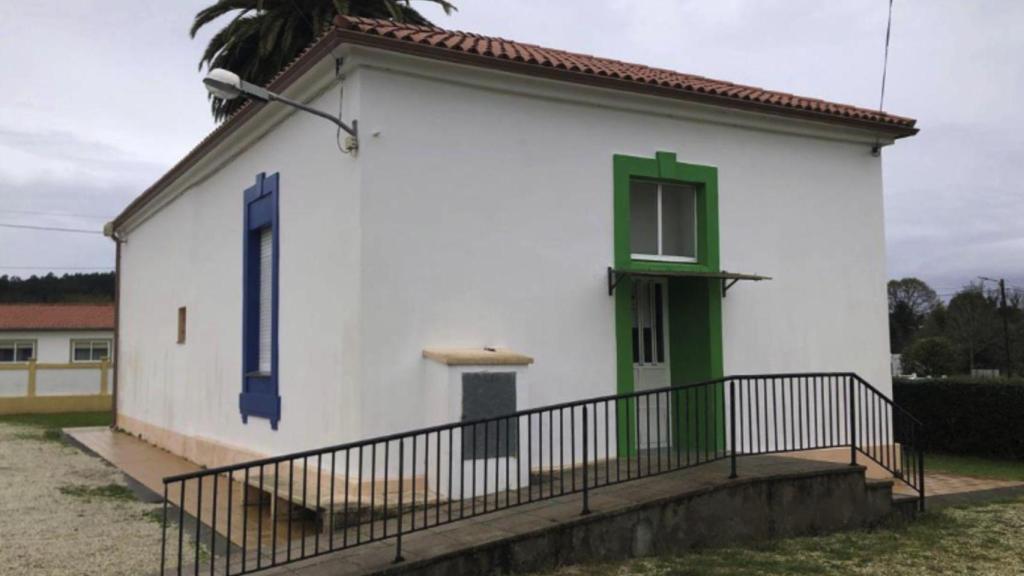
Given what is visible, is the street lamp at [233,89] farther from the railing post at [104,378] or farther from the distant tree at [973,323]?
the distant tree at [973,323]

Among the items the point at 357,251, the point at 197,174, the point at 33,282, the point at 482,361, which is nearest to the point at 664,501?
the point at 482,361

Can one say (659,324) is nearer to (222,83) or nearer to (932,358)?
(222,83)

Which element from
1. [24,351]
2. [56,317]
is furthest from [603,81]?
[56,317]

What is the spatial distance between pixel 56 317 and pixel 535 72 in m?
32.0

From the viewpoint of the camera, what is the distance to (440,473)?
7.42m

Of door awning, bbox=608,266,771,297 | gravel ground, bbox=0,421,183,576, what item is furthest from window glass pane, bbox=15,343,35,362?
door awning, bbox=608,266,771,297

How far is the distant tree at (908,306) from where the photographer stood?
61.4 m

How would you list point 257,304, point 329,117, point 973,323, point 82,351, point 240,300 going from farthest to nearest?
point 973,323 < point 82,351 < point 240,300 < point 257,304 < point 329,117

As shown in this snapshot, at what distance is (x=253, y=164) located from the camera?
1093 cm

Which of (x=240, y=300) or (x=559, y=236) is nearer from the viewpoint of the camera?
(x=559, y=236)

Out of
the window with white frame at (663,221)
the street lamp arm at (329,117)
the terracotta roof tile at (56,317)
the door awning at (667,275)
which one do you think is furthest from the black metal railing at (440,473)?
the terracotta roof tile at (56,317)

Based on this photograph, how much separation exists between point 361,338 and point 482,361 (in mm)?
1090

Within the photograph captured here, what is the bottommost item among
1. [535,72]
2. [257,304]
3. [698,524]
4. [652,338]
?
[698,524]

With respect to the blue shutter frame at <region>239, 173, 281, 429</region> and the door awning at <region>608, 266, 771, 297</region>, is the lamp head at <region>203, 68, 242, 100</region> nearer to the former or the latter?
the blue shutter frame at <region>239, 173, 281, 429</region>
